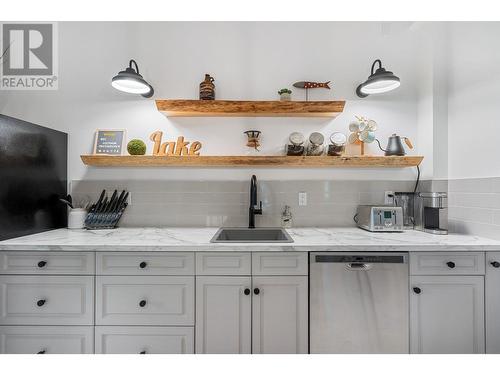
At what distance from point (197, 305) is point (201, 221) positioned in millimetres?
850

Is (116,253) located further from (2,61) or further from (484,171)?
(484,171)

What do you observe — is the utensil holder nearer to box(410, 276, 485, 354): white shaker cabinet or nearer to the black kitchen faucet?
the black kitchen faucet

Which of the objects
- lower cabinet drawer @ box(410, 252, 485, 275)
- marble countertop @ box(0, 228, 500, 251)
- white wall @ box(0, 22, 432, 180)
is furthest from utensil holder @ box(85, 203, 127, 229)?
lower cabinet drawer @ box(410, 252, 485, 275)

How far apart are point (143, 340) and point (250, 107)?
5.98ft

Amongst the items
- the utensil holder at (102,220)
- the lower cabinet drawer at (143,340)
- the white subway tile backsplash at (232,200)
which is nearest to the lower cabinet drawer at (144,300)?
the lower cabinet drawer at (143,340)

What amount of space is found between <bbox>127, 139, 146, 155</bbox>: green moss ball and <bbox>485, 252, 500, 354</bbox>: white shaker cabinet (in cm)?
258

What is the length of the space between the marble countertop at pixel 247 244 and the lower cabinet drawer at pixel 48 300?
0.20 meters

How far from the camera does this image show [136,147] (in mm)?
2135

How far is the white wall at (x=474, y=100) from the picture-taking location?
175 centimetres

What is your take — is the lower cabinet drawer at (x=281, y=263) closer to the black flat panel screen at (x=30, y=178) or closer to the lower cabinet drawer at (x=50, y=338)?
the lower cabinet drawer at (x=50, y=338)

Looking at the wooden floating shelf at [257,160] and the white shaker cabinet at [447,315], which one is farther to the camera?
the wooden floating shelf at [257,160]

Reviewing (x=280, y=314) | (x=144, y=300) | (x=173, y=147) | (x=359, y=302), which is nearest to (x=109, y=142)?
(x=173, y=147)

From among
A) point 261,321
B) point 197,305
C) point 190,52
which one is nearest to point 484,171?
point 261,321

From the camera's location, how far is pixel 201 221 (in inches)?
90.4
